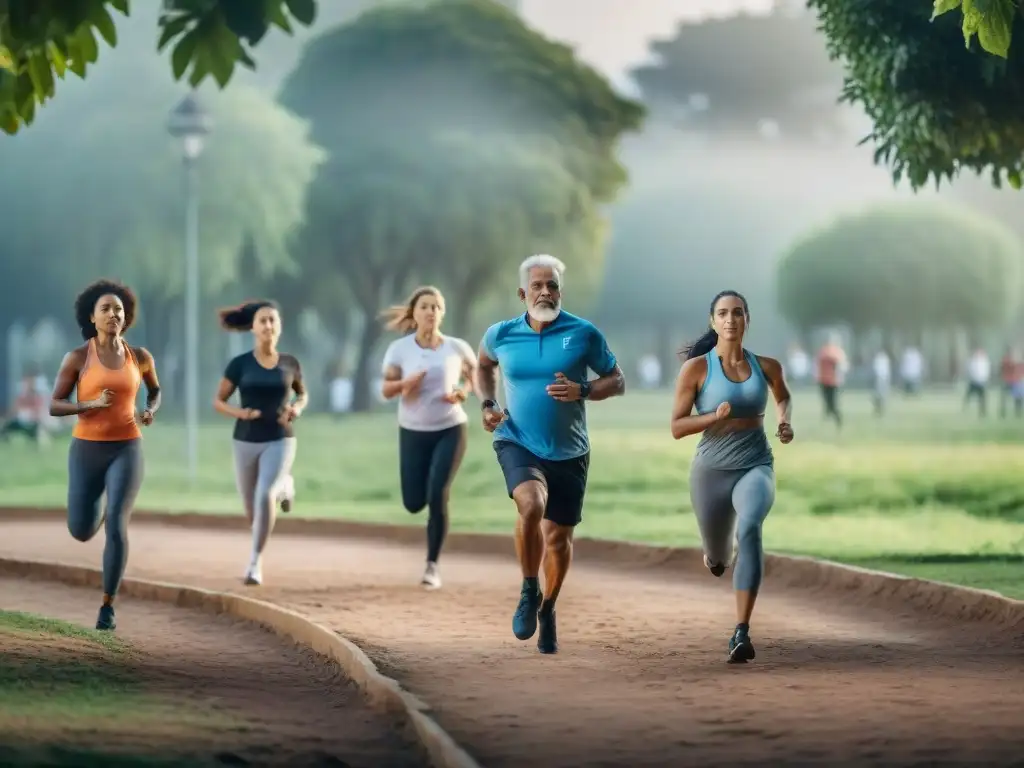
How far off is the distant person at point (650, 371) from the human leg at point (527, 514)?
88.2 m

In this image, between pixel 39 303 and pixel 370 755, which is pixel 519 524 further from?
pixel 39 303

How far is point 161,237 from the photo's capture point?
160 feet

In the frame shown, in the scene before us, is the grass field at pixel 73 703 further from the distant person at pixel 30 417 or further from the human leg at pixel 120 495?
the distant person at pixel 30 417

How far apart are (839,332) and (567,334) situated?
9299cm

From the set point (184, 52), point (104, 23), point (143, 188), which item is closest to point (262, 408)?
point (104, 23)

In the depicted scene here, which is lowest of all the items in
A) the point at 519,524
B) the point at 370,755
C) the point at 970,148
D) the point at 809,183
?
the point at 370,755

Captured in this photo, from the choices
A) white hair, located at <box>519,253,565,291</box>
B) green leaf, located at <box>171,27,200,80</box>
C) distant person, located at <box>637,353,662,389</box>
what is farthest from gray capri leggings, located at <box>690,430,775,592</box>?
distant person, located at <box>637,353,662,389</box>

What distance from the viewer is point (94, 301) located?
495 inches

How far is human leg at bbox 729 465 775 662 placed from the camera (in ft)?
35.8

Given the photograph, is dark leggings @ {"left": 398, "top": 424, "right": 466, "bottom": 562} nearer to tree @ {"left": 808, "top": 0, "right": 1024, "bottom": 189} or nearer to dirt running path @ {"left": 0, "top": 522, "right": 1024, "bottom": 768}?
dirt running path @ {"left": 0, "top": 522, "right": 1024, "bottom": 768}

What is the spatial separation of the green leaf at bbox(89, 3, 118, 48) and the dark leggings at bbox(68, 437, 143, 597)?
4.30 meters

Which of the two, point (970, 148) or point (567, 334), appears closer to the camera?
point (567, 334)

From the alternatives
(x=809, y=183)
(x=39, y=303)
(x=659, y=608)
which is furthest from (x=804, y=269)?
(x=659, y=608)

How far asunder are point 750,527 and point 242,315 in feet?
17.9
